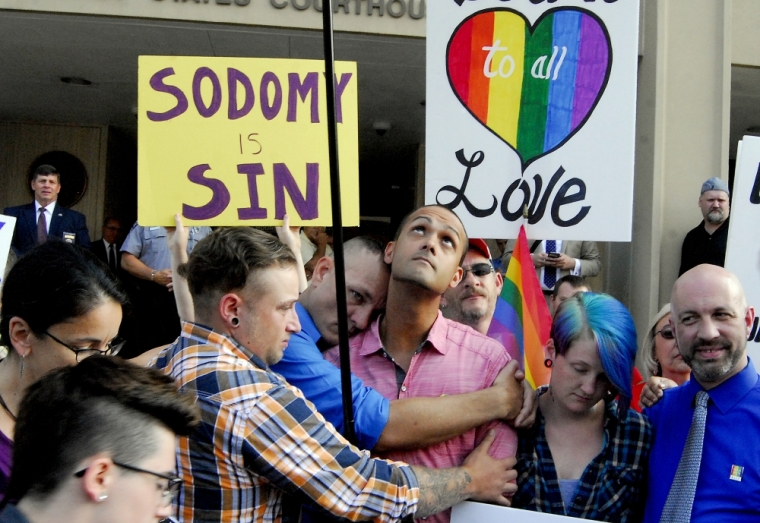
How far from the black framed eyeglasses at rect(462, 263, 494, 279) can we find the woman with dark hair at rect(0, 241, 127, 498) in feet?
6.50

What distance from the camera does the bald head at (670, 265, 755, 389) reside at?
229 centimetres

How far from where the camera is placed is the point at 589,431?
2344 mm

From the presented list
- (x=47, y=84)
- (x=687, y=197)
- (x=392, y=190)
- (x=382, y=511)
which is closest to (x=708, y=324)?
(x=382, y=511)

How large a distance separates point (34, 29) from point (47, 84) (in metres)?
1.80

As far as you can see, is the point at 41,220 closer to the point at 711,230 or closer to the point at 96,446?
the point at 711,230

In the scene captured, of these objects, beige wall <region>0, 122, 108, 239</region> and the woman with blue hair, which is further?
beige wall <region>0, 122, 108, 239</region>

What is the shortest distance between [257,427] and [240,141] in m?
1.29

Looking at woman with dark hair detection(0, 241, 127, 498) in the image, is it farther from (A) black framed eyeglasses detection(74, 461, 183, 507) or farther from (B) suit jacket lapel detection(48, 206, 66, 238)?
(B) suit jacket lapel detection(48, 206, 66, 238)

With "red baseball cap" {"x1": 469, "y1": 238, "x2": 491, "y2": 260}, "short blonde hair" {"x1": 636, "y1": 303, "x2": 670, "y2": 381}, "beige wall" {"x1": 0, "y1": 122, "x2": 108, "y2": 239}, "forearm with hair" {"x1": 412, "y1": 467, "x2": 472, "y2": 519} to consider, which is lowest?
"forearm with hair" {"x1": 412, "y1": 467, "x2": 472, "y2": 519}

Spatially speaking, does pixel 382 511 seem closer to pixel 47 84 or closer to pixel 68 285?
pixel 68 285

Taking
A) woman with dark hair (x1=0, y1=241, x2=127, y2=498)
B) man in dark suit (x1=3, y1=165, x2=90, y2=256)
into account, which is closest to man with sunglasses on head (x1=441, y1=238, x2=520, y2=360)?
woman with dark hair (x1=0, y1=241, x2=127, y2=498)

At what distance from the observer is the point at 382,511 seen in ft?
6.36

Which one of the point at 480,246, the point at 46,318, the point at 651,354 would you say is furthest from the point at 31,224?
the point at 651,354

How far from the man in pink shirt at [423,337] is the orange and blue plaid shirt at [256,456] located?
1.78 ft
